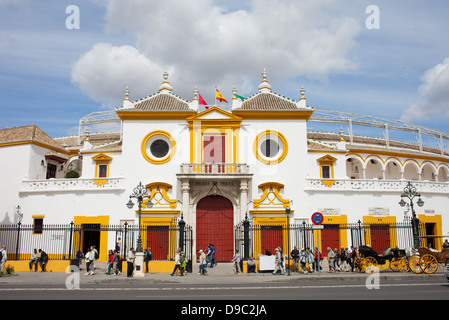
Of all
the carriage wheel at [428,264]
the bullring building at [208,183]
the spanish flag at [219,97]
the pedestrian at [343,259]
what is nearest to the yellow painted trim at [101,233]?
the bullring building at [208,183]

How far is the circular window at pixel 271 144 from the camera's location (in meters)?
27.9

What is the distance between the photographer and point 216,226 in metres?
26.8

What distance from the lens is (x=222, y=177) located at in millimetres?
25953

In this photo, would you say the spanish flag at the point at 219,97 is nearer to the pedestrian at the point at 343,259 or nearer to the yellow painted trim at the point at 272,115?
the yellow painted trim at the point at 272,115

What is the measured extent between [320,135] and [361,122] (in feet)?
15.3

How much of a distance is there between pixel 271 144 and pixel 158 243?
34.9ft

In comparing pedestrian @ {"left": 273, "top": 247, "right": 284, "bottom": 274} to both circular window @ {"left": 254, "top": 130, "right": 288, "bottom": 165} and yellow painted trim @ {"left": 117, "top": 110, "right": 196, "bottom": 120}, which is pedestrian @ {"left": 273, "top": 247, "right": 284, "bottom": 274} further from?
yellow painted trim @ {"left": 117, "top": 110, "right": 196, "bottom": 120}

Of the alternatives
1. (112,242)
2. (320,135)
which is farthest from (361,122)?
(112,242)

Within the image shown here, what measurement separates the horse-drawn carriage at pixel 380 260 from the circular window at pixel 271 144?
10579mm

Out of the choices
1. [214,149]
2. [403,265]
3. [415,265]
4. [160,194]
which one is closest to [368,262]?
[403,265]

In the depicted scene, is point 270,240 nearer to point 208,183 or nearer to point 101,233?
point 208,183

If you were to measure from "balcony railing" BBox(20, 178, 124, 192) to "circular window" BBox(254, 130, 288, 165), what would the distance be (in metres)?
10.3
